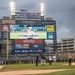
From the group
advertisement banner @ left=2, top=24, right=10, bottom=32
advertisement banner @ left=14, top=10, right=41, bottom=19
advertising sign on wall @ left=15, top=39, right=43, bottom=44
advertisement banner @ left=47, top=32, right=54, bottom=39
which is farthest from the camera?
advertisement banner @ left=14, top=10, right=41, bottom=19

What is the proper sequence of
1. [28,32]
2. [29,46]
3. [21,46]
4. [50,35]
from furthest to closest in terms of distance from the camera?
[50,35]
[28,32]
[29,46]
[21,46]

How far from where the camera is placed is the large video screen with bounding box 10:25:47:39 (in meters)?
80.7

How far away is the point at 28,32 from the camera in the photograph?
81875 mm

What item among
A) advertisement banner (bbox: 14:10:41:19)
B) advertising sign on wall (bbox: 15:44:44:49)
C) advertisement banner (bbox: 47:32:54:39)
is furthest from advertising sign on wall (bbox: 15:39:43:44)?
advertisement banner (bbox: 14:10:41:19)

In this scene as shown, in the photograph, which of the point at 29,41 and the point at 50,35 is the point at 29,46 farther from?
the point at 50,35

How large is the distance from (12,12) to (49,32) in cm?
1598

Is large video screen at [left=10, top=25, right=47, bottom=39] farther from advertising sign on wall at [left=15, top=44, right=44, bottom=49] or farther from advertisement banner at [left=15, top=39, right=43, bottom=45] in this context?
advertising sign on wall at [left=15, top=44, right=44, bottom=49]

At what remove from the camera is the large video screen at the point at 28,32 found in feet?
265

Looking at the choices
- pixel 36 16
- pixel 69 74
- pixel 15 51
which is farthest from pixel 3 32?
pixel 69 74

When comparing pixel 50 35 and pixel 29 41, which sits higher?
pixel 50 35

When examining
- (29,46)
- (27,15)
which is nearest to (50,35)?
(29,46)

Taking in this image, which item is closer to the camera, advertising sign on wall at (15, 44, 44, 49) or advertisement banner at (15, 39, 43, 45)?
advertising sign on wall at (15, 44, 44, 49)

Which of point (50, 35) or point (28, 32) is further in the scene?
point (50, 35)

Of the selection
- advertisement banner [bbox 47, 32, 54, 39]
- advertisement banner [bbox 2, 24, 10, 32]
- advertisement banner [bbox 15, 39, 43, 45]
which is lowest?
advertisement banner [bbox 15, 39, 43, 45]
